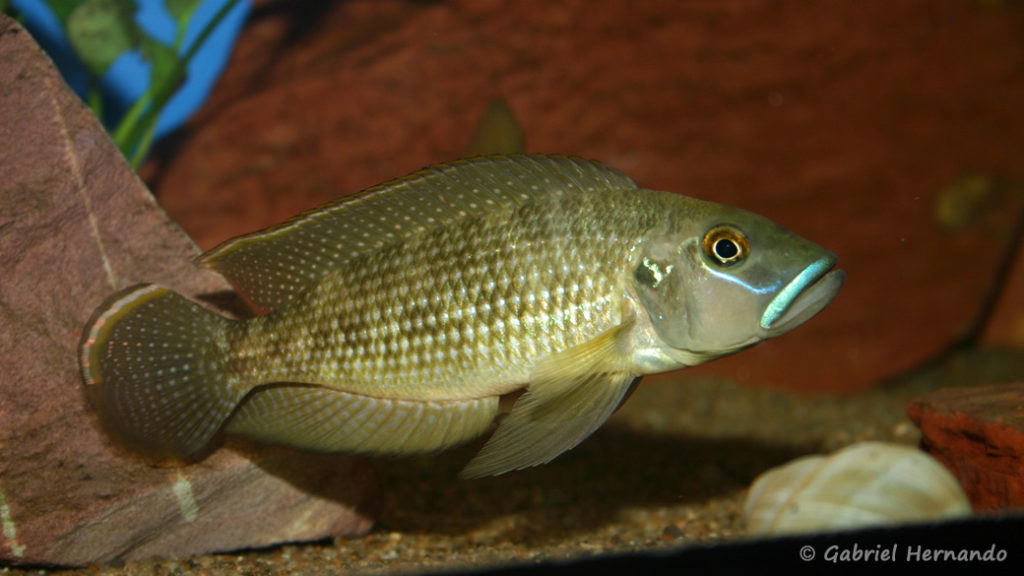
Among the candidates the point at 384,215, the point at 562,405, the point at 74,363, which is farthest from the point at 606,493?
the point at 74,363

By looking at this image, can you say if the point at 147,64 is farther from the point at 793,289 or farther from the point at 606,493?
the point at 793,289

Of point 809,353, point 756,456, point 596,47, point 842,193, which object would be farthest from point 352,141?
point 809,353

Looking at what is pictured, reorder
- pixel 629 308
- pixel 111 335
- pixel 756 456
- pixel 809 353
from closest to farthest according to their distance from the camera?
pixel 629 308 → pixel 111 335 → pixel 756 456 → pixel 809 353

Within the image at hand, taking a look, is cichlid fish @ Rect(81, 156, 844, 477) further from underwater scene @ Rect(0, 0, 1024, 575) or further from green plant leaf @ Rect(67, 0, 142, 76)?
green plant leaf @ Rect(67, 0, 142, 76)

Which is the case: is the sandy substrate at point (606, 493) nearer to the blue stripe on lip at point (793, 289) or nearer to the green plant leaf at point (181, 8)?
the blue stripe on lip at point (793, 289)

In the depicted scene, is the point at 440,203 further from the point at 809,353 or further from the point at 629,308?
the point at 809,353

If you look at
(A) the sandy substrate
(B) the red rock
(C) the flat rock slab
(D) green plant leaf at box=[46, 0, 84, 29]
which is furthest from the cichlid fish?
(D) green plant leaf at box=[46, 0, 84, 29]

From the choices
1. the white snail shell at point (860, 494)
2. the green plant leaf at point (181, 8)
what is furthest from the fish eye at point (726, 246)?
the green plant leaf at point (181, 8)
